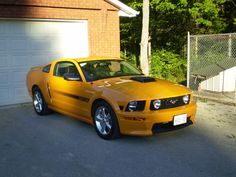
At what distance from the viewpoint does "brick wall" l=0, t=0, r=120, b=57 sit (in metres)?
10.2

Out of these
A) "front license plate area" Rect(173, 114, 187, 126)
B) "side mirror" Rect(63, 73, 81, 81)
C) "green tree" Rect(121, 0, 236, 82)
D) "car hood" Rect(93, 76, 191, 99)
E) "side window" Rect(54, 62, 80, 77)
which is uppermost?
"green tree" Rect(121, 0, 236, 82)

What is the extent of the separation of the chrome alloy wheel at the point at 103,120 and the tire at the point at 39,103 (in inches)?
96.0

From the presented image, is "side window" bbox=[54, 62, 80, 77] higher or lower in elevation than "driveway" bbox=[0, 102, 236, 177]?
higher

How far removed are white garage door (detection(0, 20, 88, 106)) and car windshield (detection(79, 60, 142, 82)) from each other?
3656 mm

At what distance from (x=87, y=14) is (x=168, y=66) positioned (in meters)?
6.58

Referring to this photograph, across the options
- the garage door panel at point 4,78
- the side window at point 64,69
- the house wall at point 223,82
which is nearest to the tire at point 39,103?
the side window at point 64,69

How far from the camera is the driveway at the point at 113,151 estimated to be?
4988 millimetres

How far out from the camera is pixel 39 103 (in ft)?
29.0

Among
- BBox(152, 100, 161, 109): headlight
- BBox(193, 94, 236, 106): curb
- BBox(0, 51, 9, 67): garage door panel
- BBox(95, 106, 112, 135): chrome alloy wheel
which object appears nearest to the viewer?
BBox(152, 100, 161, 109): headlight

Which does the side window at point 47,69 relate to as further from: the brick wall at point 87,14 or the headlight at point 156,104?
the headlight at point 156,104

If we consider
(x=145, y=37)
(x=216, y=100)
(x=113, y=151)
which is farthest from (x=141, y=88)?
(x=145, y=37)

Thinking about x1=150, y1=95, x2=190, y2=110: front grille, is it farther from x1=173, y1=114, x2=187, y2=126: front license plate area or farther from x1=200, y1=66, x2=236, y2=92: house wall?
x1=200, y1=66, x2=236, y2=92: house wall

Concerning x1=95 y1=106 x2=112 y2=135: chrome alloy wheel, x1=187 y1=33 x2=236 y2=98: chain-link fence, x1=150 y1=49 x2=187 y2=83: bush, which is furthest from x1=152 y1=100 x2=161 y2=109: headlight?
x1=150 y1=49 x2=187 y2=83: bush

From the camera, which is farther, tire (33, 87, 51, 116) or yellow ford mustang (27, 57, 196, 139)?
tire (33, 87, 51, 116)
